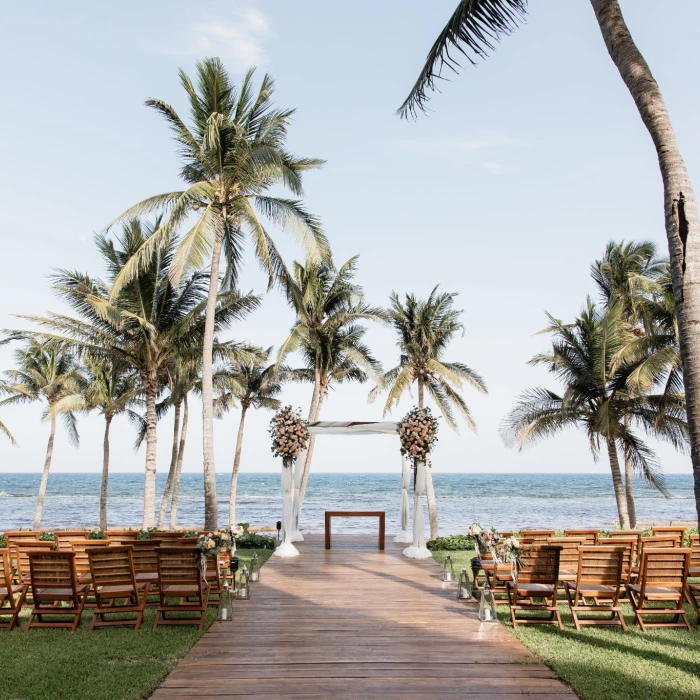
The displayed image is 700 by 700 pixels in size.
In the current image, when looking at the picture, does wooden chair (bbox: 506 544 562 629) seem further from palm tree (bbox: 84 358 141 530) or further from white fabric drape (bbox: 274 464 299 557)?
palm tree (bbox: 84 358 141 530)

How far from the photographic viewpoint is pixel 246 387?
85.6ft

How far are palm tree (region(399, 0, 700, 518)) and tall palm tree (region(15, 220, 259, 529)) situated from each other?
12310 mm

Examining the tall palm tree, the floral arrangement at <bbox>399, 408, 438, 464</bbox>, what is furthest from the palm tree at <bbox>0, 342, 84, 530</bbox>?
the floral arrangement at <bbox>399, 408, 438, 464</bbox>

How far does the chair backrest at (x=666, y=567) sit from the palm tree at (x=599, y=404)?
32.1ft

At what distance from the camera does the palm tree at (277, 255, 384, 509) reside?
72.8ft

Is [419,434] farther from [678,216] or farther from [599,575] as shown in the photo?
[678,216]

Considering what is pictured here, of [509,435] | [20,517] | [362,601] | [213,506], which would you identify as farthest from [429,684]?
[20,517]

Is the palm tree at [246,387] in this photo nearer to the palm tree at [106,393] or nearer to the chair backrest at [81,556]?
the palm tree at [106,393]

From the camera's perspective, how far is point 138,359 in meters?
18.2

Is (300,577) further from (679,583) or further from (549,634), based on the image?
(679,583)

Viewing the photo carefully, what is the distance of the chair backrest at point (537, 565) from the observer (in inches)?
303

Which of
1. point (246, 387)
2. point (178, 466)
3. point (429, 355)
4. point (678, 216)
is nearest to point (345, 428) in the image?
point (429, 355)

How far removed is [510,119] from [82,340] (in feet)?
41.3

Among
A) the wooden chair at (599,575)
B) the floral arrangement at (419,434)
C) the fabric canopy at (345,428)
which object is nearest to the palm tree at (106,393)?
the fabric canopy at (345,428)
